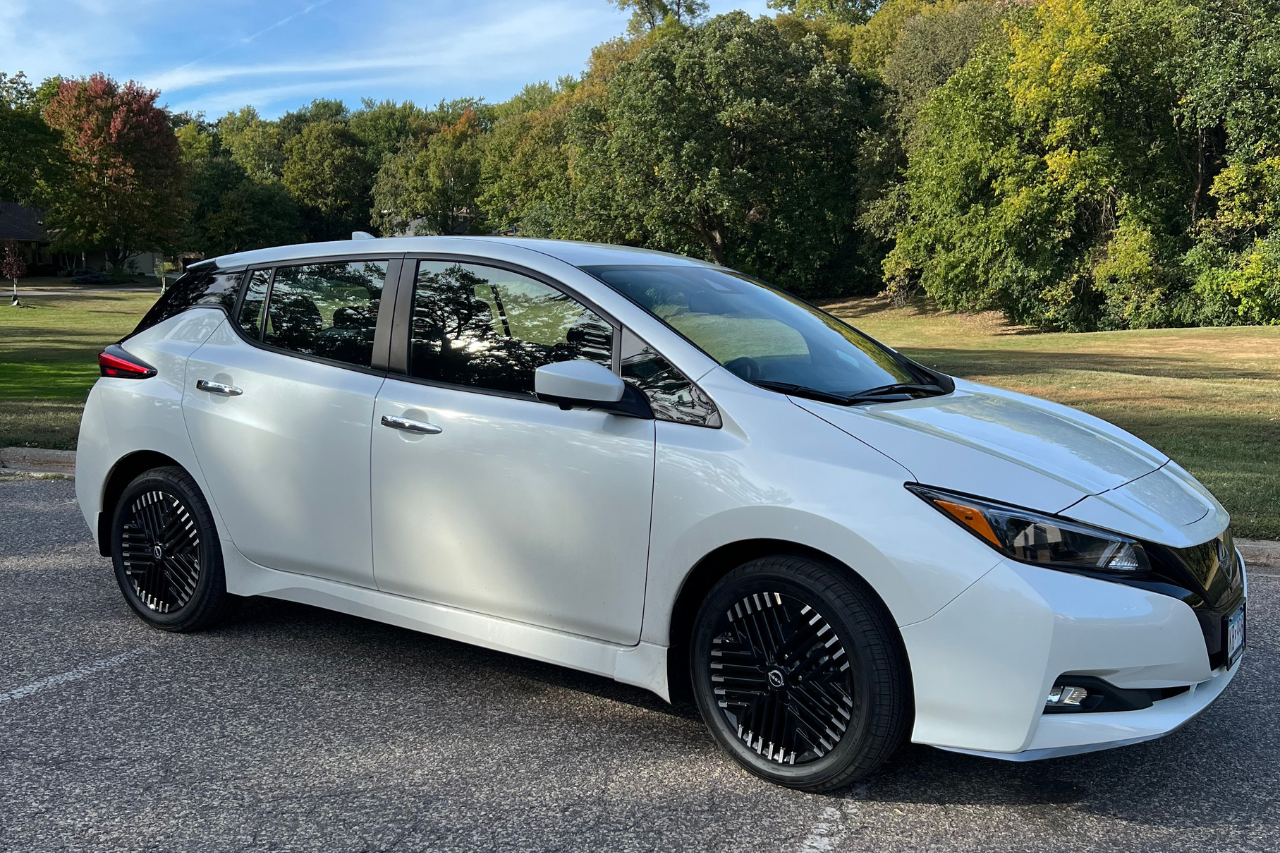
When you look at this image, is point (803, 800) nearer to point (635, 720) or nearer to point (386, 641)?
point (635, 720)

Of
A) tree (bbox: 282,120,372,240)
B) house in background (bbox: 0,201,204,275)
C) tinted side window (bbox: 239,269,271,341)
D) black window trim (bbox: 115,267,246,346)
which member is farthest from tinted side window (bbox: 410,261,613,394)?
tree (bbox: 282,120,372,240)

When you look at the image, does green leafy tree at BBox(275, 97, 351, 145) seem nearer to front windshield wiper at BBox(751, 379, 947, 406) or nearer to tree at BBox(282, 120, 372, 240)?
tree at BBox(282, 120, 372, 240)

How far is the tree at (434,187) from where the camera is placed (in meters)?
80.2

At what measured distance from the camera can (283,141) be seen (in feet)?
334

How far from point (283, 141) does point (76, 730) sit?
107 metres

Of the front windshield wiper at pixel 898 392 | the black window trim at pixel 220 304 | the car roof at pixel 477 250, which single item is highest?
the car roof at pixel 477 250

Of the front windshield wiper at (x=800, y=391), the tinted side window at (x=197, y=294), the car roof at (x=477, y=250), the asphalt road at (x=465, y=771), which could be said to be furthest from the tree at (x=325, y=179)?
the front windshield wiper at (x=800, y=391)

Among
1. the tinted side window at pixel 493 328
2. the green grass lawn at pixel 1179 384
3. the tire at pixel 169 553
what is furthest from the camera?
the green grass lawn at pixel 1179 384

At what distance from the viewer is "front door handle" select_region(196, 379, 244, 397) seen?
4.46 meters

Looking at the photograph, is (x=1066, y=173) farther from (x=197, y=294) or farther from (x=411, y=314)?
(x=411, y=314)

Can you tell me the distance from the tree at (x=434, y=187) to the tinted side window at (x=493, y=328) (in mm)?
76557

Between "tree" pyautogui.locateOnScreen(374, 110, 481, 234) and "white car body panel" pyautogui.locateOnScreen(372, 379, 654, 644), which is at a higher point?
"tree" pyautogui.locateOnScreen(374, 110, 481, 234)

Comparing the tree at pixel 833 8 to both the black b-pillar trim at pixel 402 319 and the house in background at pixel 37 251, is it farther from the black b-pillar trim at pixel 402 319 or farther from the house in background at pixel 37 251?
the black b-pillar trim at pixel 402 319

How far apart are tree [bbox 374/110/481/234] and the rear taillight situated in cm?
7542
